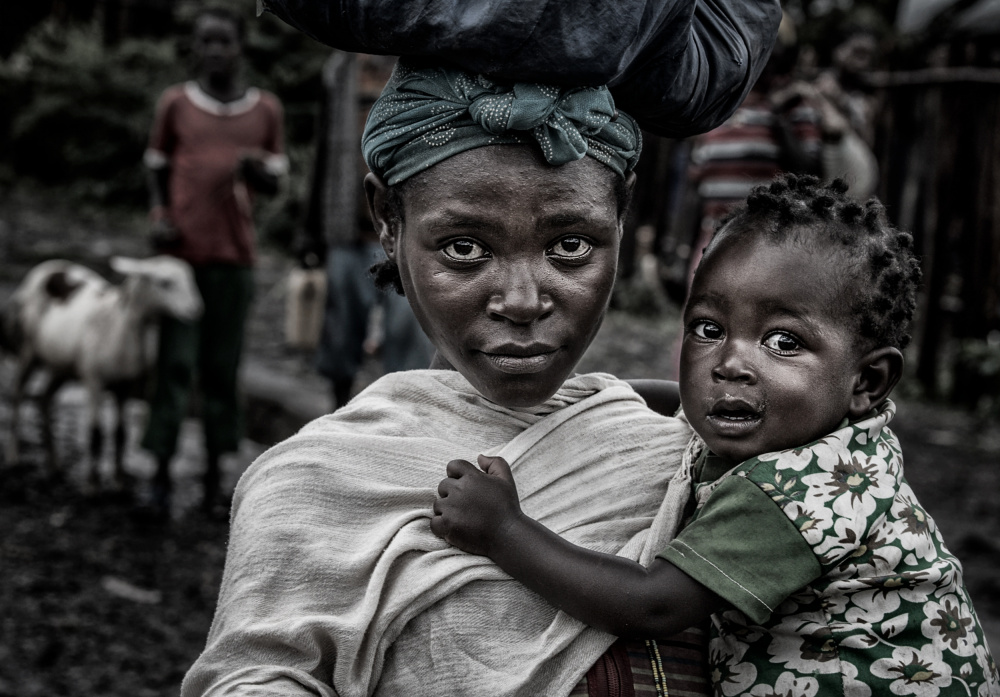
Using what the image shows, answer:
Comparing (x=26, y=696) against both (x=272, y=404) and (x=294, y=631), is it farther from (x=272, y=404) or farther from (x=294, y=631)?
(x=272, y=404)

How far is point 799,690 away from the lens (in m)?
1.68

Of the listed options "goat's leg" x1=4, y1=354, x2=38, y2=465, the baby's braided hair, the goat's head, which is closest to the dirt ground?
"goat's leg" x1=4, y1=354, x2=38, y2=465

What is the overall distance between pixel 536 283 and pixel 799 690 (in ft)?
2.39

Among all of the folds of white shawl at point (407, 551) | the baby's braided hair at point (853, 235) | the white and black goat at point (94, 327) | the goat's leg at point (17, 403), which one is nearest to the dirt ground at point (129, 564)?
the goat's leg at point (17, 403)

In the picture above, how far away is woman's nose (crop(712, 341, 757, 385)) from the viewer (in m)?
1.73

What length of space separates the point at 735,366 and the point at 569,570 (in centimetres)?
41

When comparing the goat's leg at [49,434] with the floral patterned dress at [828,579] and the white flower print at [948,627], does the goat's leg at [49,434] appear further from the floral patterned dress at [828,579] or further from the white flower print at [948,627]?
the white flower print at [948,627]

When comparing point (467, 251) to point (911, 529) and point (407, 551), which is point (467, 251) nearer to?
point (407, 551)

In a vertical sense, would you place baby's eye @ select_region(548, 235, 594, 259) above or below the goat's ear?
above

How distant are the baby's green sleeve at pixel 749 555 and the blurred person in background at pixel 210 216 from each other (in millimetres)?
5311

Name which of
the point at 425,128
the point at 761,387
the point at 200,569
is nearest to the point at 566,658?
the point at 761,387

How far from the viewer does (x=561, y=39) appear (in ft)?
5.11

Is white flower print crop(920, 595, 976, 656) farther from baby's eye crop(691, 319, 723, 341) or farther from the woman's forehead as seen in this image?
the woman's forehead

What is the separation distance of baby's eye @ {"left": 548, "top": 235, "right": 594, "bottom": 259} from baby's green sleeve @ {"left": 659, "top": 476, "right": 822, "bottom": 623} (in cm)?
42
